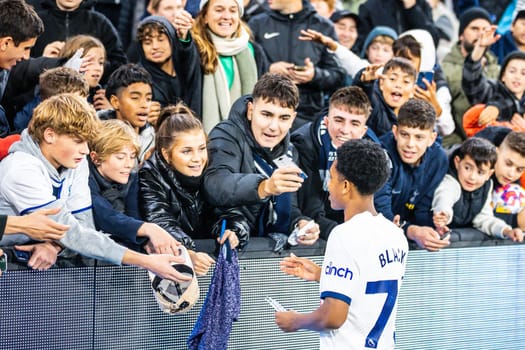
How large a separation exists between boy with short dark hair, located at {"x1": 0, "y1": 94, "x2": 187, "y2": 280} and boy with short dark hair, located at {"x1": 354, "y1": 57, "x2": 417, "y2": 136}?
9.69 feet

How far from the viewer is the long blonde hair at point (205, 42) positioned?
7273 mm

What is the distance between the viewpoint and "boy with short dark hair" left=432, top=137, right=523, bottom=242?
716cm

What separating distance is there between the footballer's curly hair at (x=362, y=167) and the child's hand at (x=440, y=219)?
1988 millimetres

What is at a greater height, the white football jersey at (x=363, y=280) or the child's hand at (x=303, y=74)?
the child's hand at (x=303, y=74)

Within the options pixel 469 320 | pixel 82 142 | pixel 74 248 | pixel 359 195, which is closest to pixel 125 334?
pixel 74 248

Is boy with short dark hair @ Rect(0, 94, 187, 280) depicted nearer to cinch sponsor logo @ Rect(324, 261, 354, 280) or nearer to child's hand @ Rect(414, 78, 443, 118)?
cinch sponsor logo @ Rect(324, 261, 354, 280)

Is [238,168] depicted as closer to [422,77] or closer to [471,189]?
[471,189]

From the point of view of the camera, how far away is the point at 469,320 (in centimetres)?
674

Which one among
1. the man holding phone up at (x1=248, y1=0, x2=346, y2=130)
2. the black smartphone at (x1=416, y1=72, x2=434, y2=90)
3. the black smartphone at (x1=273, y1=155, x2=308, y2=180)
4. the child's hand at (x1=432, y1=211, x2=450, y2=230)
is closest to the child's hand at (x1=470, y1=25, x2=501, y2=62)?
the black smartphone at (x1=416, y1=72, x2=434, y2=90)

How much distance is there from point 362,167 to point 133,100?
7.95 ft

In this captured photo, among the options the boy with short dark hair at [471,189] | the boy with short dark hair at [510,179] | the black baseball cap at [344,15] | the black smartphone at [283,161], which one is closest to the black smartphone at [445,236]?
the boy with short dark hair at [471,189]

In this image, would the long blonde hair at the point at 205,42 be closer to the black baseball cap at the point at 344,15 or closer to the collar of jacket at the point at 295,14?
the collar of jacket at the point at 295,14

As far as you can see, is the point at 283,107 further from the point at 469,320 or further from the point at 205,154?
the point at 469,320

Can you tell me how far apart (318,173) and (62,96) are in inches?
85.3
